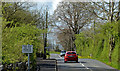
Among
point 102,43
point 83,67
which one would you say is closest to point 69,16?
point 102,43

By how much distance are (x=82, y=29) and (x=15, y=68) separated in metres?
44.5

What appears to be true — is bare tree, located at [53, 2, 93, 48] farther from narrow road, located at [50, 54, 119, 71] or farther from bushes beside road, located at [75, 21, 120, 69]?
narrow road, located at [50, 54, 119, 71]

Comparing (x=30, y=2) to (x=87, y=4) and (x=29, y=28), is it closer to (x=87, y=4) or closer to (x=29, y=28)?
(x=87, y=4)

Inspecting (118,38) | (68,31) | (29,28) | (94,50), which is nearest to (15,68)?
(29,28)

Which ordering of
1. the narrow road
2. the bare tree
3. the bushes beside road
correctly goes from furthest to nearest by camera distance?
the bare tree, the bushes beside road, the narrow road

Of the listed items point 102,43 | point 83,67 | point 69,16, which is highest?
point 69,16

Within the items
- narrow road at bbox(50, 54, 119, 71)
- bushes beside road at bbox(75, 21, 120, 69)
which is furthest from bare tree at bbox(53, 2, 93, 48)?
narrow road at bbox(50, 54, 119, 71)

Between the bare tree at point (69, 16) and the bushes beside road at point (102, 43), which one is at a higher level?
the bare tree at point (69, 16)

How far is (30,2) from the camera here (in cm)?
3469

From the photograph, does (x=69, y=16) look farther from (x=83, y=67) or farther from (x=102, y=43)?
(x=83, y=67)

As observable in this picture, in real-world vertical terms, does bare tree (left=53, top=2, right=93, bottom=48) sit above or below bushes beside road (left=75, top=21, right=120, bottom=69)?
above

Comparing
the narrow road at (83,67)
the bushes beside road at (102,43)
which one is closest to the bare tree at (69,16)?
the bushes beside road at (102,43)

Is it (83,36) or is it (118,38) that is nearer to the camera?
(118,38)

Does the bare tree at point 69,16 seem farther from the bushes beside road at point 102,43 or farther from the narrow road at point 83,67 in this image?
the narrow road at point 83,67
